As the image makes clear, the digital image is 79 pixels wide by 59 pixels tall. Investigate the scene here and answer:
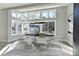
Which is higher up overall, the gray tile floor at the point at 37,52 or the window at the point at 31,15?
the window at the point at 31,15

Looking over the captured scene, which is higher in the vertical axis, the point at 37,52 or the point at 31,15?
the point at 31,15

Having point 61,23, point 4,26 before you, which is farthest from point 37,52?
point 4,26

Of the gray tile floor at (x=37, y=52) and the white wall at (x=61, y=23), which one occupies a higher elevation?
the white wall at (x=61, y=23)

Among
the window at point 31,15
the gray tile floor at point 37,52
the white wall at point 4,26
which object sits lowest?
the gray tile floor at point 37,52

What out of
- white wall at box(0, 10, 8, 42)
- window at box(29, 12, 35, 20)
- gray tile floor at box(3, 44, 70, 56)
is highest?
window at box(29, 12, 35, 20)

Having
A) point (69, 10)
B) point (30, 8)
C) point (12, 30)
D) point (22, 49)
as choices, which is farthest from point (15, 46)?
point (69, 10)

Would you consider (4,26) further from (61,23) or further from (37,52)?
(61,23)

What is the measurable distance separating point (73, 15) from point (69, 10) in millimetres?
165

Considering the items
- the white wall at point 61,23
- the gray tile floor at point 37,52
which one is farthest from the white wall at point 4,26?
the white wall at point 61,23

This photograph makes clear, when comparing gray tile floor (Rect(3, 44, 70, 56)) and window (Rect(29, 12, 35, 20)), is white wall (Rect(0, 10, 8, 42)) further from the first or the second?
window (Rect(29, 12, 35, 20))

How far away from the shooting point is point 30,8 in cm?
306

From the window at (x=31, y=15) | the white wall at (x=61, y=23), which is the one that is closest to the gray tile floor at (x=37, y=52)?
Answer: the white wall at (x=61, y=23)

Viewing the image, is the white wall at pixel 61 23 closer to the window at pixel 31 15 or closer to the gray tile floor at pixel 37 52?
the gray tile floor at pixel 37 52

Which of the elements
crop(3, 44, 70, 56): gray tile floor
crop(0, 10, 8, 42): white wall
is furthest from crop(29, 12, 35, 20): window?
crop(3, 44, 70, 56): gray tile floor
